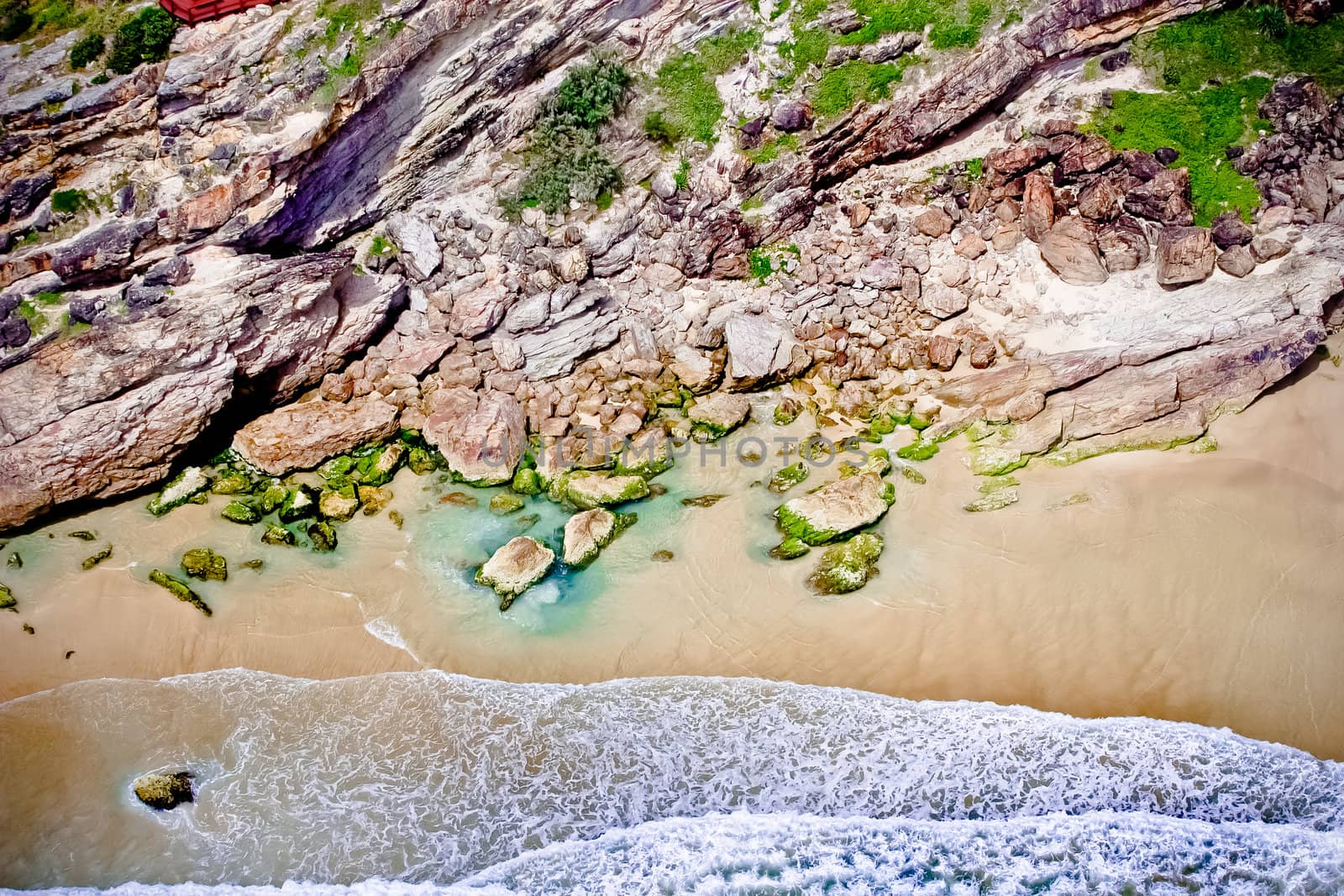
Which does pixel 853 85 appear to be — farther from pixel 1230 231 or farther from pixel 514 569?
pixel 514 569

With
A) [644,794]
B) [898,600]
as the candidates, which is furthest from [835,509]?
[644,794]

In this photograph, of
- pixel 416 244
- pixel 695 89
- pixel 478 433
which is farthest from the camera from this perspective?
pixel 695 89

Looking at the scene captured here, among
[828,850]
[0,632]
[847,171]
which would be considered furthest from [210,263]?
[828,850]

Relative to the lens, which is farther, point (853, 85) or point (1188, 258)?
point (853, 85)

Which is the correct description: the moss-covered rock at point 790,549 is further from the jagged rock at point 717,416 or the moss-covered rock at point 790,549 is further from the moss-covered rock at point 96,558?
the moss-covered rock at point 96,558

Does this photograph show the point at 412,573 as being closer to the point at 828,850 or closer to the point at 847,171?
the point at 828,850

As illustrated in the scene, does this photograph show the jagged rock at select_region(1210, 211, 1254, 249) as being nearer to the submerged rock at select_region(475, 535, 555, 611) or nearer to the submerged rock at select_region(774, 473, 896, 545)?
the submerged rock at select_region(774, 473, 896, 545)

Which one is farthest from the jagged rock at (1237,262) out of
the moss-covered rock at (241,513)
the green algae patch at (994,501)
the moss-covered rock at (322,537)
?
the moss-covered rock at (241,513)
